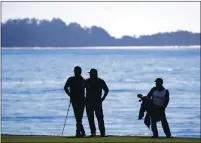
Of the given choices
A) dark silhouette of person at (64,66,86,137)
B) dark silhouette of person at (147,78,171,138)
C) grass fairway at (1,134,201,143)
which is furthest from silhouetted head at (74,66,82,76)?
dark silhouette of person at (147,78,171,138)

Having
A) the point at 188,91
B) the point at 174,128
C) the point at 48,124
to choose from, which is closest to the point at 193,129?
the point at 174,128

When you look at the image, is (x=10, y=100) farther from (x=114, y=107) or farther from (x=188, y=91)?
(x=188, y=91)

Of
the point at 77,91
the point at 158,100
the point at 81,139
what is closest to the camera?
the point at 81,139

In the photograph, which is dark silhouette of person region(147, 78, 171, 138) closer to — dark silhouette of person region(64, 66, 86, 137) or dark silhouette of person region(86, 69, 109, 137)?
dark silhouette of person region(86, 69, 109, 137)

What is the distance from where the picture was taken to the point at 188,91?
275 feet

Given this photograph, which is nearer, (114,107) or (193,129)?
(193,129)

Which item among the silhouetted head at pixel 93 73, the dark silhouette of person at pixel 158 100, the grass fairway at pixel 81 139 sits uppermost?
the silhouetted head at pixel 93 73

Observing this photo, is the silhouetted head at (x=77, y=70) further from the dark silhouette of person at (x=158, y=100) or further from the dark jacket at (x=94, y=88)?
the dark silhouette of person at (x=158, y=100)

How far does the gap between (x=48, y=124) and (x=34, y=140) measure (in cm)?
2729

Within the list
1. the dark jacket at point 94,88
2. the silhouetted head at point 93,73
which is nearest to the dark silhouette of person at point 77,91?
the dark jacket at point 94,88

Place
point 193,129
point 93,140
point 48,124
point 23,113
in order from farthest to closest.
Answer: point 23,113
point 48,124
point 193,129
point 93,140

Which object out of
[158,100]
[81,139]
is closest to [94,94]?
[81,139]

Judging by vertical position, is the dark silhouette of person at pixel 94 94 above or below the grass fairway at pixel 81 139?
above

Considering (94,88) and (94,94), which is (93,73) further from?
(94,94)
